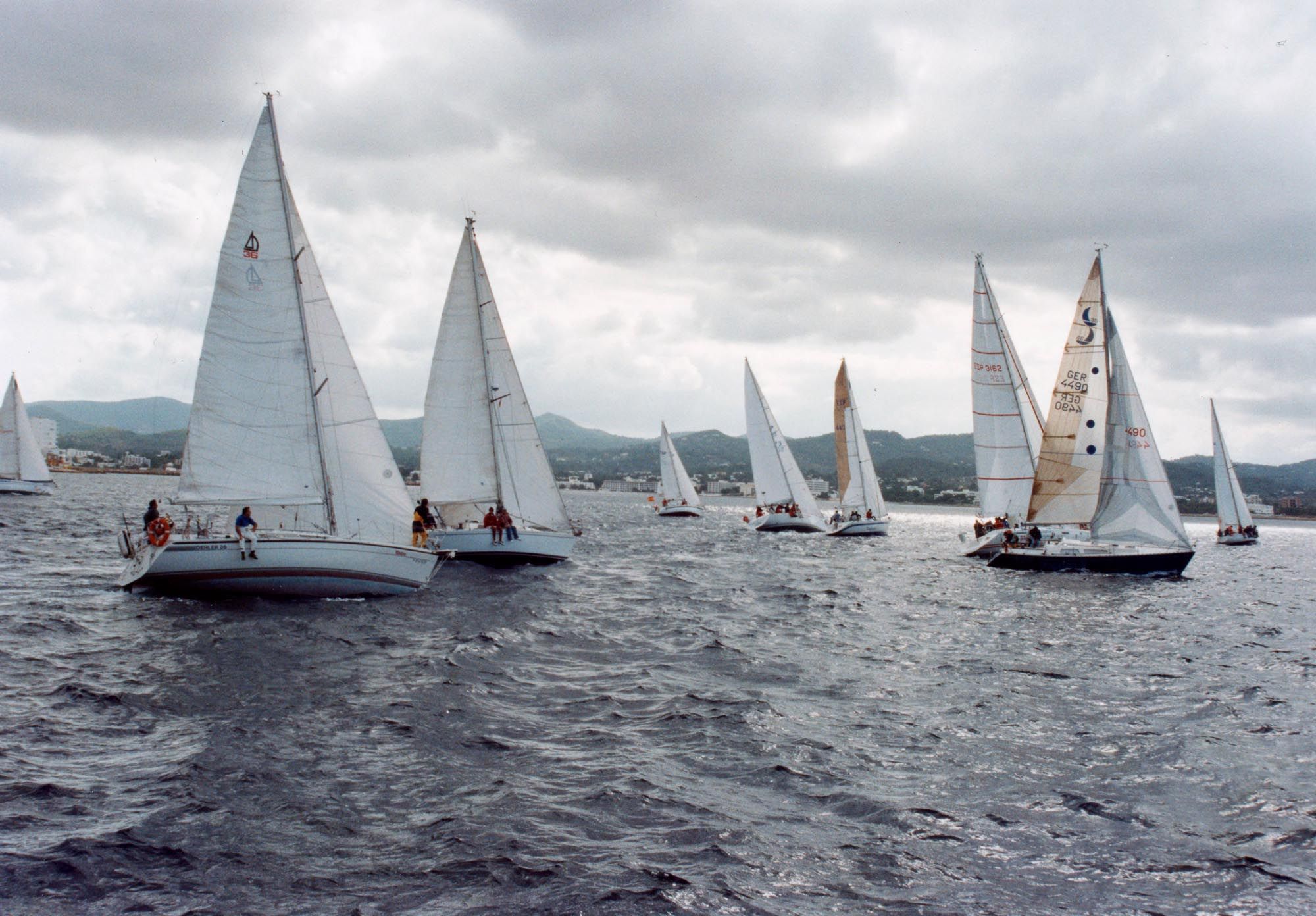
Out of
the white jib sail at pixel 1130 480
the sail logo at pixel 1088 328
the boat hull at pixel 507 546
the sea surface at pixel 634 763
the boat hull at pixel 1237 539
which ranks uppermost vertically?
the sail logo at pixel 1088 328

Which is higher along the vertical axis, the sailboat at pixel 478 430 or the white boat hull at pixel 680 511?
the sailboat at pixel 478 430

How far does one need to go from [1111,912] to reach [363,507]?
17760 mm

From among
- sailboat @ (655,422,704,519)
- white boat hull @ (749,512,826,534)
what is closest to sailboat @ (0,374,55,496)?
sailboat @ (655,422,704,519)

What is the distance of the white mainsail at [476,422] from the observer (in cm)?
2755

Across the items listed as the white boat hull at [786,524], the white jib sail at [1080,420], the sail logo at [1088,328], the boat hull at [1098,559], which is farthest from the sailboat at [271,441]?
the white boat hull at [786,524]

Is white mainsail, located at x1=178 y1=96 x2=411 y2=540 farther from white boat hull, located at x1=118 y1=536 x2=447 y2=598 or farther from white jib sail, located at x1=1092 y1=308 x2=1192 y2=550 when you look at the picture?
white jib sail, located at x1=1092 y1=308 x2=1192 y2=550

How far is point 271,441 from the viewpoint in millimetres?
18906

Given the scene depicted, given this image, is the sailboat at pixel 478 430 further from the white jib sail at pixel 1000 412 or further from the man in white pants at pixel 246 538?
the white jib sail at pixel 1000 412

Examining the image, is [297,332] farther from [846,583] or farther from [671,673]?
[846,583]

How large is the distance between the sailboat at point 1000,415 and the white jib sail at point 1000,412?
0.09ft

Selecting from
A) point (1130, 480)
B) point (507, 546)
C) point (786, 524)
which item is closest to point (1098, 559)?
point (1130, 480)

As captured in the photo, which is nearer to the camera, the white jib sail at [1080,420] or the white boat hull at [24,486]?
the white jib sail at [1080,420]

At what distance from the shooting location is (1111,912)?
18.4ft

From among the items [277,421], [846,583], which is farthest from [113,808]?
[846,583]
